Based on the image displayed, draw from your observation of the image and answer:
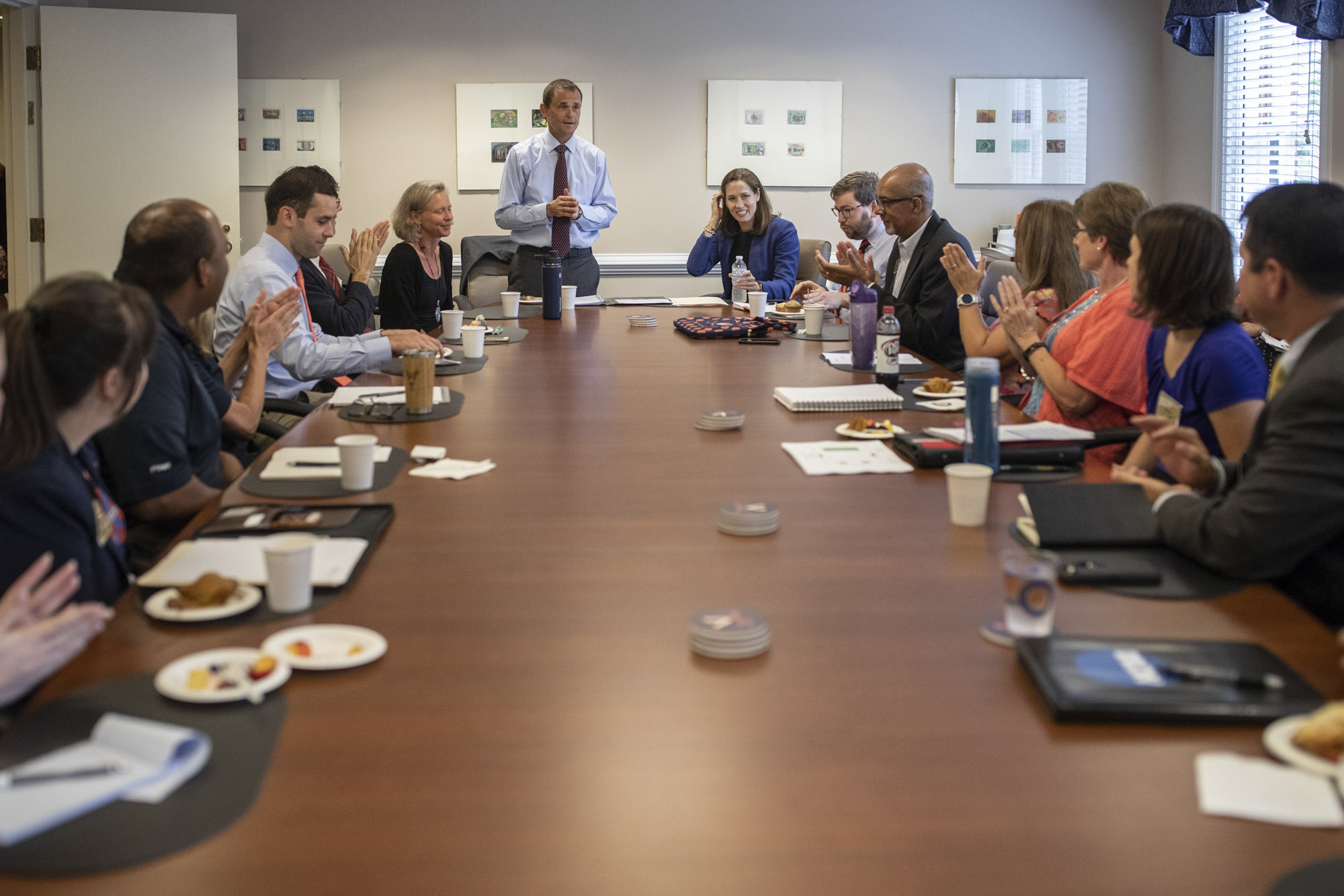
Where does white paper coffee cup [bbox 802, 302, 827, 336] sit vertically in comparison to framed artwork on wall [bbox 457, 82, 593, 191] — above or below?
below

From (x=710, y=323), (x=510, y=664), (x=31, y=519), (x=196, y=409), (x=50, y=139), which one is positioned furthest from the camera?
(x=50, y=139)

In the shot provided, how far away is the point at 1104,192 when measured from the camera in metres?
3.01

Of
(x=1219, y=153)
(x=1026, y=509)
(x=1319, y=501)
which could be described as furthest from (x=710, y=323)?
(x=1219, y=153)

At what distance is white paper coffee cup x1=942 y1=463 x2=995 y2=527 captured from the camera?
70.1 inches

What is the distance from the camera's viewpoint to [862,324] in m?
3.33

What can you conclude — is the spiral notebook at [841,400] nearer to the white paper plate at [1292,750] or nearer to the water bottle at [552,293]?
the white paper plate at [1292,750]

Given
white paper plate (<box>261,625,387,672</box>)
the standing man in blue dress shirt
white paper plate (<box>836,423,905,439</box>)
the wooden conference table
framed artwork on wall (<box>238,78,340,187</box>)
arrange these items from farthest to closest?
framed artwork on wall (<box>238,78,340,187</box>)
the standing man in blue dress shirt
white paper plate (<box>836,423,905,439</box>)
white paper plate (<box>261,625,387,672</box>)
the wooden conference table

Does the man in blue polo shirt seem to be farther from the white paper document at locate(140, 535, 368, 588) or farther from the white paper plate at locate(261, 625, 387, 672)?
the white paper plate at locate(261, 625, 387, 672)

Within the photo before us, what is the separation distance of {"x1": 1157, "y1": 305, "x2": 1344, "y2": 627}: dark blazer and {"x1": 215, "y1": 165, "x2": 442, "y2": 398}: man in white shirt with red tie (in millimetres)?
2293

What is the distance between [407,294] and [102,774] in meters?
→ 4.47

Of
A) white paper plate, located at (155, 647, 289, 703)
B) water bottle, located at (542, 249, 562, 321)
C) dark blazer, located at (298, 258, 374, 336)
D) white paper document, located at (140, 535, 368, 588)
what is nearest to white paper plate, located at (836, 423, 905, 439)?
white paper document, located at (140, 535, 368, 588)

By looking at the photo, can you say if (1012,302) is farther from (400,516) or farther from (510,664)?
(510,664)

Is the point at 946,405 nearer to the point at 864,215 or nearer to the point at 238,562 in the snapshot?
the point at 238,562

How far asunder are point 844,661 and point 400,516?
2.76 ft
